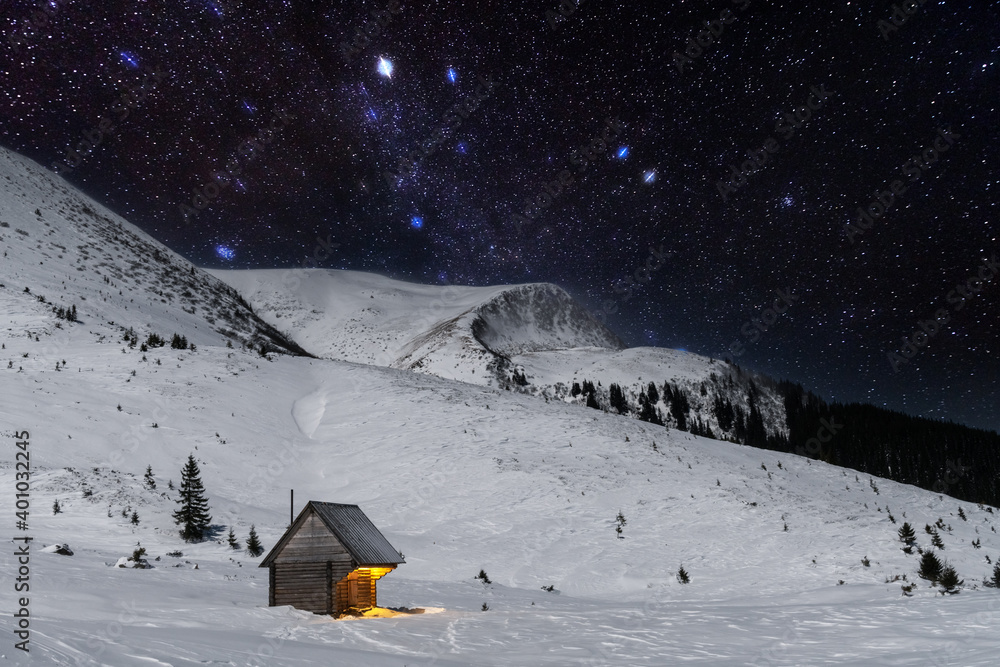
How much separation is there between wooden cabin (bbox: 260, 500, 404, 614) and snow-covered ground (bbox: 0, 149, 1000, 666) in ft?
4.25

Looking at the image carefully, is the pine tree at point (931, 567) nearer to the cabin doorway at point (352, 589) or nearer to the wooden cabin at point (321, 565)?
the wooden cabin at point (321, 565)

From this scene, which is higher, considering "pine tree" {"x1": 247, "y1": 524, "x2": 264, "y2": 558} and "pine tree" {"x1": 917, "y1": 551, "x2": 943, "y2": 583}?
"pine tree" {"x1": 247, "y1": 524, "x2": 264, "y2": 558}

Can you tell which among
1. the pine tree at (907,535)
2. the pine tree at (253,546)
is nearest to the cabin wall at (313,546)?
the pine tree at (253,546)

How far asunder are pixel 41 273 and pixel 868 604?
66.2 meters

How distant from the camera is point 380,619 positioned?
56.5 ft

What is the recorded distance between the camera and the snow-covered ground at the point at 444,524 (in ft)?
41.3

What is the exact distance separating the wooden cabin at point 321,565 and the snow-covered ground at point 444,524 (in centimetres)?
130

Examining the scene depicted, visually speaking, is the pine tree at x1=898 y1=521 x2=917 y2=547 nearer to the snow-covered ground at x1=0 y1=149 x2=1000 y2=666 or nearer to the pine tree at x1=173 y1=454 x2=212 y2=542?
the snow-covered ground at x1=0 y1=149 x2=1000 y2=666

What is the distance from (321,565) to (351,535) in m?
1.14

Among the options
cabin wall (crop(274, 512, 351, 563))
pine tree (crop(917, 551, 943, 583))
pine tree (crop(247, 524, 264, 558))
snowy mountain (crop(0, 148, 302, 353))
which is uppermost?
snowy mountain (crop(0, 148, 302, 353))

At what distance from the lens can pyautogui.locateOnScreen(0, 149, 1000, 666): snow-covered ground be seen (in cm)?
1259

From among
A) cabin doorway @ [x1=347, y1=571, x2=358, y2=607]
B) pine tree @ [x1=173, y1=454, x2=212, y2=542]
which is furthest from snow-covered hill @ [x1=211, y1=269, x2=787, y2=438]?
cabin doorway @ [x1=347, y1=571, x2=358, y2=607]

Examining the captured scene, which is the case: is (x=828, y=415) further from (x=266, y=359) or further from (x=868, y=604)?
(x=868, y=604)

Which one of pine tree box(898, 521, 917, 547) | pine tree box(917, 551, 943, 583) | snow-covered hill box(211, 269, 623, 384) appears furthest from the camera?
snow-covered hill box(211, 269, 623, 384)
